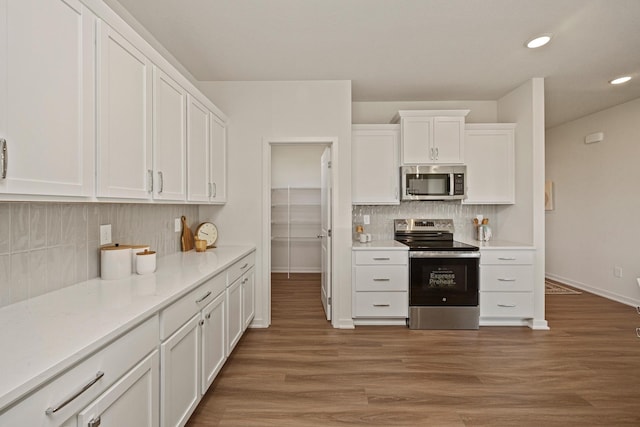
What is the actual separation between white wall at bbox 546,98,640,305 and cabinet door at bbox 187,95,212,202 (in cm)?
520

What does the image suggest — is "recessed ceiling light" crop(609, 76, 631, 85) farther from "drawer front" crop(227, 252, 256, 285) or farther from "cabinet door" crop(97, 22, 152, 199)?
"cabinet door" crop(97, 22, 152, 199)

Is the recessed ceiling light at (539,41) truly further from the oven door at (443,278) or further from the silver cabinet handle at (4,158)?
the silver cabinet handle at (4,158)

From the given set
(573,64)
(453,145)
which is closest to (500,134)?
(453,145)

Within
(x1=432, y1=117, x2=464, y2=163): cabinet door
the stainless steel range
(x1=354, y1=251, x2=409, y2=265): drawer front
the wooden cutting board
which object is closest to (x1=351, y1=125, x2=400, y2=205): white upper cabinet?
(x1=432, y1=117, x2=464, y2=163): cabinet door

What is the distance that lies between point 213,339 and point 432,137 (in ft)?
10.1

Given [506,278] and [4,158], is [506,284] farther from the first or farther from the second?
[4,158]

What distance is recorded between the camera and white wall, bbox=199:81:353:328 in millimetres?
3479

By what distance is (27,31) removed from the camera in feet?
3.67

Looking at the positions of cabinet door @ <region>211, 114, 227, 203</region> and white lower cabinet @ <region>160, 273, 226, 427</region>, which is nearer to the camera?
white lower cabinet @ <region>160, 273, 226, 427</region>

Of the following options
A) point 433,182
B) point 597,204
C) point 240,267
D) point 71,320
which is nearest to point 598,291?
Answer: point 597,204

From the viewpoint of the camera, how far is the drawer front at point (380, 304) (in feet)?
11.3

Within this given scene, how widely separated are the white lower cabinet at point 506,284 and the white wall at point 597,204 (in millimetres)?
1849

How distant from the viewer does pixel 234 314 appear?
2.65m

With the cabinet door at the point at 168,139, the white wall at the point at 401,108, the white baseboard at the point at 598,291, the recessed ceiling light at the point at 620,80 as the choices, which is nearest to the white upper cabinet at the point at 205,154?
the cabinet door at the point at 168,139
